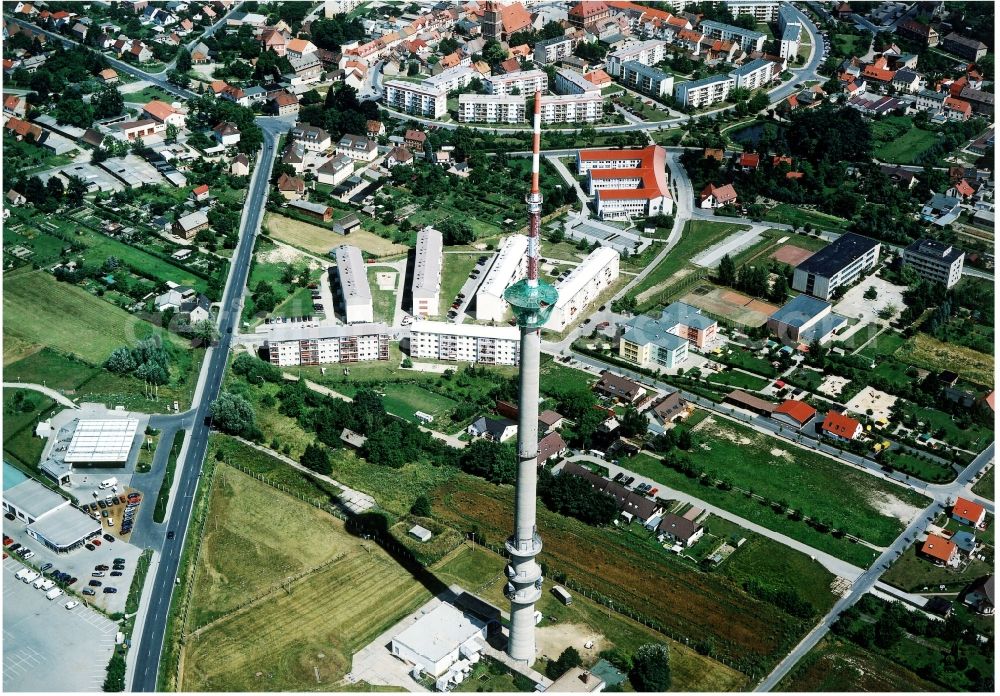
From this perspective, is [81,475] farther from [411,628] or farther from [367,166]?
[367,166]

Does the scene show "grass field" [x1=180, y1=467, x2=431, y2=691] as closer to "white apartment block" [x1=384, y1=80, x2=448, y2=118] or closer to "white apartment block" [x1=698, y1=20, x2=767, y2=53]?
"white apartment block" [x1=384, y1=80, x2=448, y2=118]

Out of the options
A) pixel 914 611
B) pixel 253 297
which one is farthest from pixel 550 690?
pixel 253 297

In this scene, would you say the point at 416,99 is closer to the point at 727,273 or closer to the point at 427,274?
the point at 427,274

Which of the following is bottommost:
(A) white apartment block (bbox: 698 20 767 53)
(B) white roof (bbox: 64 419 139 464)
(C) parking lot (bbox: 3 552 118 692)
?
(C) parking lot (bbox: 3 552 118 692)

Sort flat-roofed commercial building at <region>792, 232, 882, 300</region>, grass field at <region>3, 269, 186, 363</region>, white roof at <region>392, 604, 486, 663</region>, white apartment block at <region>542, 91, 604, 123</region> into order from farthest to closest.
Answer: white apartment block at <region>542, 91, 604, 123</region> < flat-roofed commercial building at <region>792, 232, 882, 300</region> < grass field at <region>3, 269, 186, 363</region> < white roof at <region>392, 604, 486, 663</region>

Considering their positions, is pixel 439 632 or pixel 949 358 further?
pixel 949 358

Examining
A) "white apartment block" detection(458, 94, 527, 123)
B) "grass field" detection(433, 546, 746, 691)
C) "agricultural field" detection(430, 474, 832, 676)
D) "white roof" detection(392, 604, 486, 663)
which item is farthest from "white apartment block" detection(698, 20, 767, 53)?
"white roof" detection(392, 604, 486, 663)

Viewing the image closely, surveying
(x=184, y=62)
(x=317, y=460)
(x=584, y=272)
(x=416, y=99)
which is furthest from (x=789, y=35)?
(x=317, y=460)

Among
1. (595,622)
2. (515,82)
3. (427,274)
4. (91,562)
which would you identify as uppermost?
(515,82)

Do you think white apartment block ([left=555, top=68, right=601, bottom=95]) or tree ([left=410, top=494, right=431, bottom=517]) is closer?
tree ([left=410, top=494, right=431, bottom=517])
